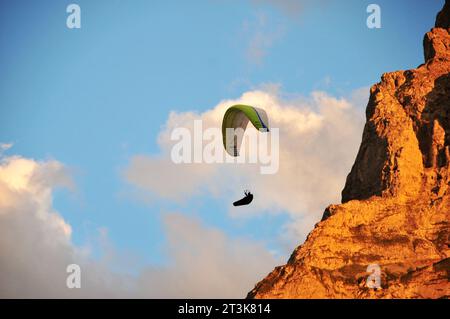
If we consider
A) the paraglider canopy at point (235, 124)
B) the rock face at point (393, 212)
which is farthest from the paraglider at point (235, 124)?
the rock face at point (393, 212)

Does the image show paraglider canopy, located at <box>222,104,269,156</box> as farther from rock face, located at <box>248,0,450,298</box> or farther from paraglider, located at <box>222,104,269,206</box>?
rock face, located at <box>248,0,450,298</box>

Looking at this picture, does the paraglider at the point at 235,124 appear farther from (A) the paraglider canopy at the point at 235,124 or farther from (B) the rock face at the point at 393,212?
(B) the rock face at the point at 393,212

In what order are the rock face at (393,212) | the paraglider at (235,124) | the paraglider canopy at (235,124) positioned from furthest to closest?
the rock face at (393,212) < the paraglider canopy at (235,124) < the paraglider at (235,124)

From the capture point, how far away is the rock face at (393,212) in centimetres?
13912

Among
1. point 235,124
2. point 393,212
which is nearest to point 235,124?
point 235,124

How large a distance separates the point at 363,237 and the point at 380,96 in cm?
2401

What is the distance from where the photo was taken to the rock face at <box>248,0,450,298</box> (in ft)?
456

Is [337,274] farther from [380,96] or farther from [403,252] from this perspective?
[380,96]

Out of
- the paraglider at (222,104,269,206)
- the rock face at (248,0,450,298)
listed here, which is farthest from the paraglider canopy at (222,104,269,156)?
the rock face at (248,0,450,298)
